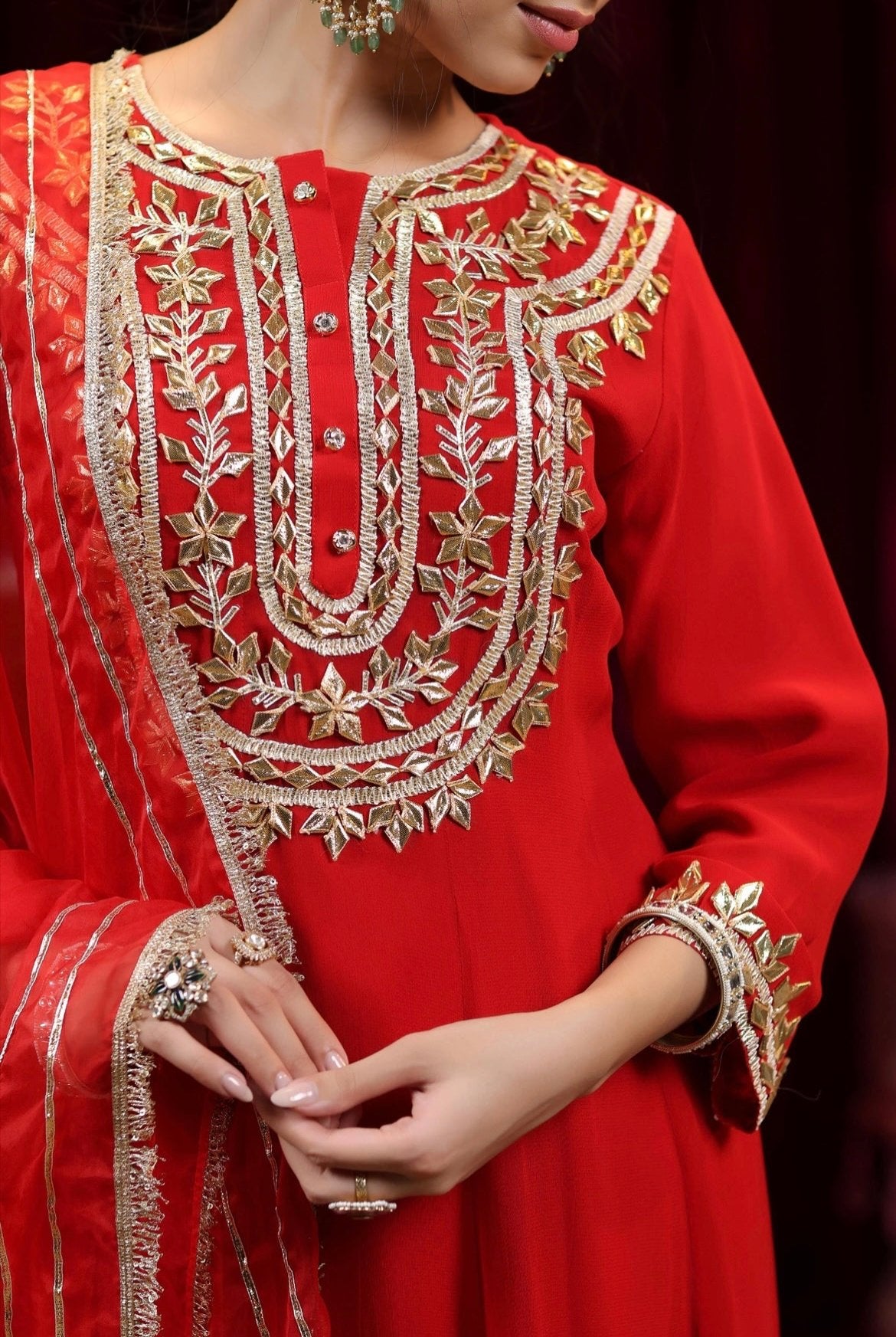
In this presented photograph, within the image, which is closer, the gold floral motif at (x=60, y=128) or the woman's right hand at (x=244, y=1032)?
the woman's right hand at (x=244, y=1032)

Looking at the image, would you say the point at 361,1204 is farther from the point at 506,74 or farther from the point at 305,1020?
the point at 506,74

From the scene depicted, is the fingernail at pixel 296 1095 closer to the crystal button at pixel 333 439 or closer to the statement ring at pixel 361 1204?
the statement ring at pixel 361 1204

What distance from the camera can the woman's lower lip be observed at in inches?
36.3

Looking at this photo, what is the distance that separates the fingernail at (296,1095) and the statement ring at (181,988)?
0.22ft

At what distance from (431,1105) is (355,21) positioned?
0.63 metres

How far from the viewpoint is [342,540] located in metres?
0.91

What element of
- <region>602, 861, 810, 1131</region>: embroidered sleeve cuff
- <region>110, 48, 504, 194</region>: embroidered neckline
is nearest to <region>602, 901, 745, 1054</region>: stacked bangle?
<region>602, 861, 810, 1131</region>: embroidered sleeve cuff

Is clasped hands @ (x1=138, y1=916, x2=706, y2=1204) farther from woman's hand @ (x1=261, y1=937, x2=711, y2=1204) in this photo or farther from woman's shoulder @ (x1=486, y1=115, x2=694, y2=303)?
woman's shoulder @ (x1=486, y1=115, x2=694, y2=303)

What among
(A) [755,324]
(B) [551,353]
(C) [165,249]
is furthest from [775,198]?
(C) [165,249]

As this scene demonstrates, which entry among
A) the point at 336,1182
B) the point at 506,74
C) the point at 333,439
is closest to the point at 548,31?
the point at 506,74

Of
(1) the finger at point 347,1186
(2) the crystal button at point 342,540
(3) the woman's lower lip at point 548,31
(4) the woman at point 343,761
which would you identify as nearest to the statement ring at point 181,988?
(4) the woman at point 343,761

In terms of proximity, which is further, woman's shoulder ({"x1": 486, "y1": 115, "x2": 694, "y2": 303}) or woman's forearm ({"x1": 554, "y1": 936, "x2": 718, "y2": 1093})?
woman's shoulder ({"x1": 486, "y1": 115, "x2": 694, "y2": 303})

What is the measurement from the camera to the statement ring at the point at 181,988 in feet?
2.79

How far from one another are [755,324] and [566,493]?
47 cm
